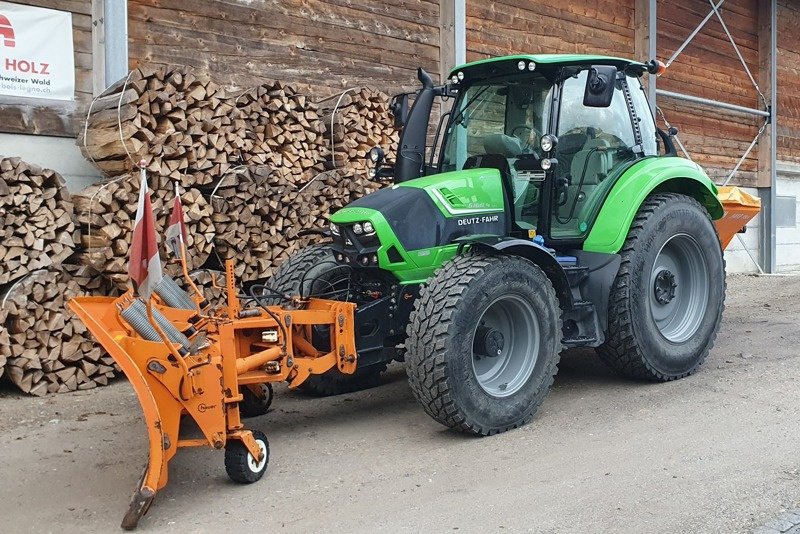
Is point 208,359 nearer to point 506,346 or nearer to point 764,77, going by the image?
point 506,346

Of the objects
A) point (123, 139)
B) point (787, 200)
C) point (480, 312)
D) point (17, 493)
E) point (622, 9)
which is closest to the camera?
point (17, 493)

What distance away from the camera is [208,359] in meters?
4.20

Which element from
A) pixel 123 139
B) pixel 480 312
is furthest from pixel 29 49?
pixel 480 312

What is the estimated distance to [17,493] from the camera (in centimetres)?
439

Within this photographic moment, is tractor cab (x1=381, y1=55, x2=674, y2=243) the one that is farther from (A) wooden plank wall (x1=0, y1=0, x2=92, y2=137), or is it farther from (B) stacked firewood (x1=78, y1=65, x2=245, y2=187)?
(A) wooden plank wall (x1=0, y1=0, x2=92, y2=137)

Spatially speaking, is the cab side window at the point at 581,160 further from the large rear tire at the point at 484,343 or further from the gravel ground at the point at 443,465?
the gravel ground at the point at 443,465

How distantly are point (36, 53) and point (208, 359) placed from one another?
3998 mm

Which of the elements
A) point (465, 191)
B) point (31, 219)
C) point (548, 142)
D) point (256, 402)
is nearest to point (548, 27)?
point (548, 142)

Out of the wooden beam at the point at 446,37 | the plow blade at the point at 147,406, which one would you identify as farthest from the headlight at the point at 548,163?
the wooden beam at the point at 446,37

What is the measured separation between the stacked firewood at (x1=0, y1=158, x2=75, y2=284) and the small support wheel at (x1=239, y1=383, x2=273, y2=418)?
1941 millimetres

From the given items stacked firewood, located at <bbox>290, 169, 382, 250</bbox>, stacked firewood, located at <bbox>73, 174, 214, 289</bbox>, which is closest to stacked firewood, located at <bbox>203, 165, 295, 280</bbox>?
stacked firewood, located at <bbox>290, 169, 382, 250</bbox>

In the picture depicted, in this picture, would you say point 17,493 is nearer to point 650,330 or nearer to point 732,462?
point 732,462

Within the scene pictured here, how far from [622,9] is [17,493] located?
1136 centimetres

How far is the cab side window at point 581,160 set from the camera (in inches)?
237
